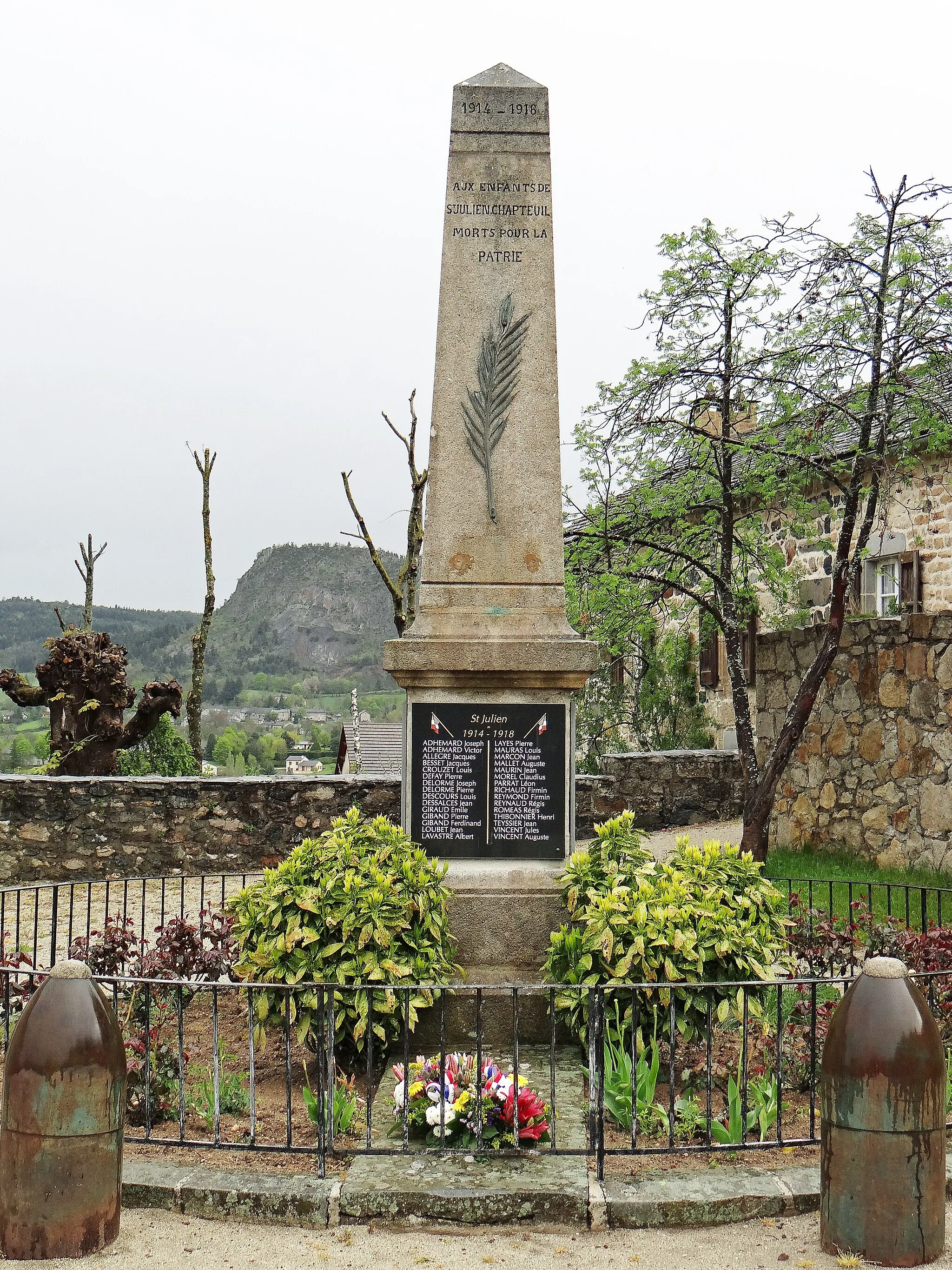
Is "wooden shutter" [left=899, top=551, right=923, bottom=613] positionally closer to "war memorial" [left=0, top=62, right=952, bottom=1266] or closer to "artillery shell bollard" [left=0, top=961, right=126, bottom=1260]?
"war memorial" [left=0, top=62, right=952, bottom=1266]

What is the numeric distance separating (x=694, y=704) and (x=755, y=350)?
8.92 m

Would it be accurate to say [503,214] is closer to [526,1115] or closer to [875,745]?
[526,1115]

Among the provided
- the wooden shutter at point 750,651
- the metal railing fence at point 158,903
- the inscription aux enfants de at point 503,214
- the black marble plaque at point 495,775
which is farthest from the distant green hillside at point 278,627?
the black marble plaque at point 495,775

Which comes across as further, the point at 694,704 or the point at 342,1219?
the point at 694,704

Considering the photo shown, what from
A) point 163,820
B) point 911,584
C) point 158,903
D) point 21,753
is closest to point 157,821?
point 163,820

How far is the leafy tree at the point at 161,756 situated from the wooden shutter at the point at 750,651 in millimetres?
7831

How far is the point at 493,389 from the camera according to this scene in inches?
241

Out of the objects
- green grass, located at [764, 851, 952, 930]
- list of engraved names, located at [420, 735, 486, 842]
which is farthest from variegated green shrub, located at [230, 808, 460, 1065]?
green grass, located at [764, 851, 952, 930]

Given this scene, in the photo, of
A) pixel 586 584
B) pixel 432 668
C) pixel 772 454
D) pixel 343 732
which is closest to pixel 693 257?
pixel 772 454

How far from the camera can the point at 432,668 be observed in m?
5.80

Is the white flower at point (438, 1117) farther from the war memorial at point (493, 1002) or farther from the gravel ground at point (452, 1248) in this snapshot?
the gravel ground at point (452, 1248)

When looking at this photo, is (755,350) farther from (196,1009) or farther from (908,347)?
(196,1009)

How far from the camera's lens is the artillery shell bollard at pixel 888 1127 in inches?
140

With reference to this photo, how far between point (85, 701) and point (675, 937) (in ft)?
34.8
